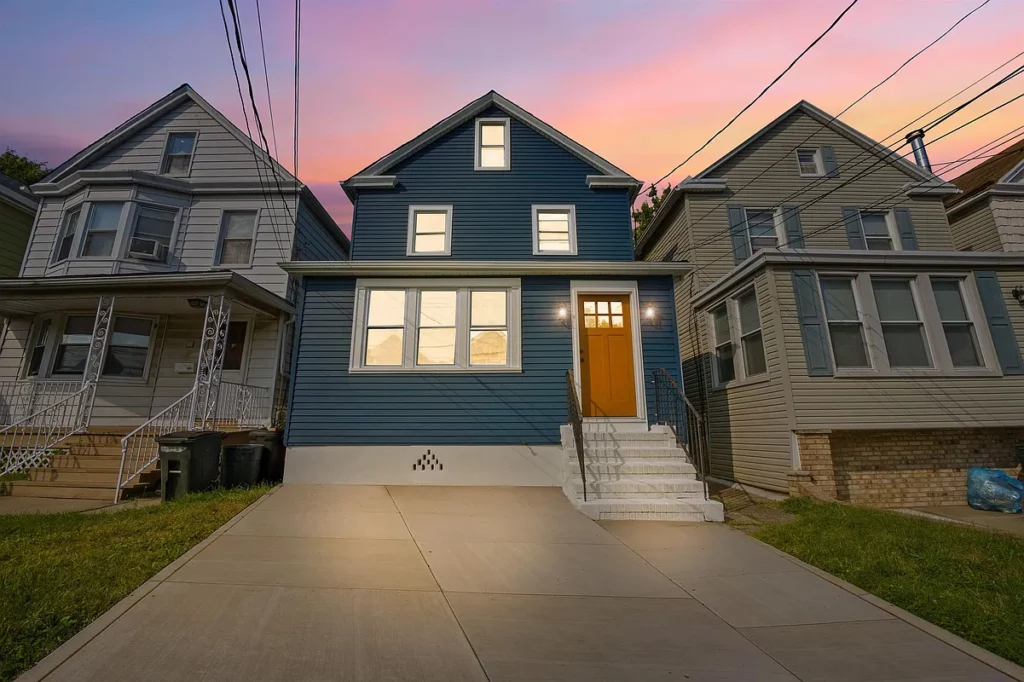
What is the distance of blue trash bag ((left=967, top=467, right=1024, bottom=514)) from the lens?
7.01 metres

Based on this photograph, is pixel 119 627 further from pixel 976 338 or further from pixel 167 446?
pixel 976 338

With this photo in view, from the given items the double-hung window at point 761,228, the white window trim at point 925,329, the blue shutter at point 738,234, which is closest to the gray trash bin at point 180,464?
the white window trim at point 925,329

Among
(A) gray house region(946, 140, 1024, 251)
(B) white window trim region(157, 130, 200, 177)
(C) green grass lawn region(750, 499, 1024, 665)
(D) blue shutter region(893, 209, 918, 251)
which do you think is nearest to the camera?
(C) green grass lawn region(750, 499, 1024, 665)

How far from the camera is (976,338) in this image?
8.34 m

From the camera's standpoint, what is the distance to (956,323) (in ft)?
27.5

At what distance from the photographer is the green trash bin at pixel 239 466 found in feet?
24.7

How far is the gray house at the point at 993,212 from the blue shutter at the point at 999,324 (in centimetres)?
535

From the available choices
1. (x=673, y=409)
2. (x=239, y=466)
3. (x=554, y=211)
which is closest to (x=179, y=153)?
(x=239, y=466)

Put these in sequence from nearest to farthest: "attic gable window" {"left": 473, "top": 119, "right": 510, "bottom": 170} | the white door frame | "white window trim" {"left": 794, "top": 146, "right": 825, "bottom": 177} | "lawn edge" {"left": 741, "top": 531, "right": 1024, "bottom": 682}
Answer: "lawn edge" {"left": 741, "top": 531, "right": 1024, "bottom": 682} → the white door frame → "attic gable window" {"left": 473, "top": 119, "right": 510, "bottom": 170} → "white window trim" {"left": 794, "top": 146, "right": 825, "bottom": 177}

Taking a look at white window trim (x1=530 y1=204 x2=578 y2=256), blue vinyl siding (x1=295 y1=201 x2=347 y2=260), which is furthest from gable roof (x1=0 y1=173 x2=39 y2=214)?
white window trim (x1=530 y1=204 x2=578 y2=256)

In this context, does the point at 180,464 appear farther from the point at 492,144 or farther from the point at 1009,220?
the point at 1009,220

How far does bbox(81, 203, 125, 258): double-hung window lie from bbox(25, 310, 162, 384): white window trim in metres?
1.63

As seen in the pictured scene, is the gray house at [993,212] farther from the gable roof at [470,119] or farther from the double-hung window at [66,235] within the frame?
the double-hung window at [66,235]

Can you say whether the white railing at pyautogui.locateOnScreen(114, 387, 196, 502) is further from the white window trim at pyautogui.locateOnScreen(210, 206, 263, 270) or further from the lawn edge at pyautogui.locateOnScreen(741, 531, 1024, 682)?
the lawn edge at pyautogui.locateOnScreen(741, 531, 1024, 682)
